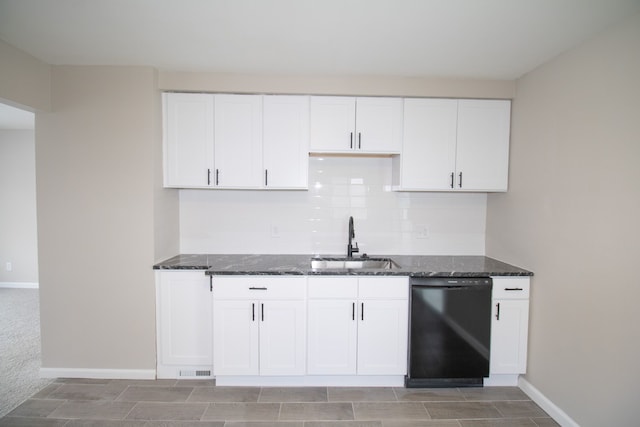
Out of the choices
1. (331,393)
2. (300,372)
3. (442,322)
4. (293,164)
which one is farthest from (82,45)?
(442,322)

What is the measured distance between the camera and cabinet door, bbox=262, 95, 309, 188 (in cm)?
279

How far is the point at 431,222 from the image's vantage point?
3.24 meters

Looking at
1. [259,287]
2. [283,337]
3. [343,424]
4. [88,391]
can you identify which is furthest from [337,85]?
[88,391]

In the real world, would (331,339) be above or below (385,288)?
below

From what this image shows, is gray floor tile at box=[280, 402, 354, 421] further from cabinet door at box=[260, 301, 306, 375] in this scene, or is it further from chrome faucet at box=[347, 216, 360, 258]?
chrome faucet at box=[347, 216, 360, 258]

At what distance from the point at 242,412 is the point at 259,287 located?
886mm

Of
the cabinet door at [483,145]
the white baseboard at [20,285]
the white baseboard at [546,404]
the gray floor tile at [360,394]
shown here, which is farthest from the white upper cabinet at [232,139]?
the white baseboard at [20,285]

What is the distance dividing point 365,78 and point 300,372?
250 cm

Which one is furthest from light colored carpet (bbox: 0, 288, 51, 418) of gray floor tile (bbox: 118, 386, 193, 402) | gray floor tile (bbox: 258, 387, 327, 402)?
gray floor tile (bbox: 258, 387, 327, 402)

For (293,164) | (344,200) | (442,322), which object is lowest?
(442,322)

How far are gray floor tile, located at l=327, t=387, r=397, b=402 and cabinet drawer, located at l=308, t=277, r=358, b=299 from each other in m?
0.76

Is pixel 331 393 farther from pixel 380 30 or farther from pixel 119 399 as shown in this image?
pixel 380 30

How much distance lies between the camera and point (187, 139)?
110 inches

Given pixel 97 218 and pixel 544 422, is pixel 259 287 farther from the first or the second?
pixel 544 422
